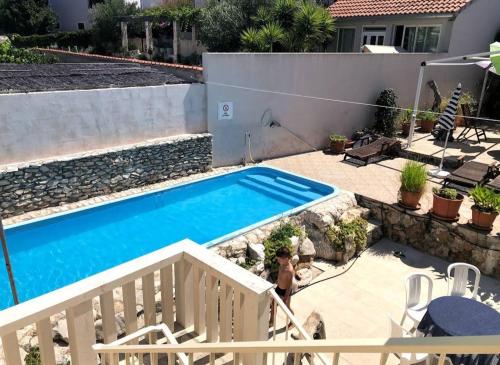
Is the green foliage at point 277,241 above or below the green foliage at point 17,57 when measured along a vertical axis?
below

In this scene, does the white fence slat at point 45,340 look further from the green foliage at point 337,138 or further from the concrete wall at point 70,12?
the concrete wall at point 70,12

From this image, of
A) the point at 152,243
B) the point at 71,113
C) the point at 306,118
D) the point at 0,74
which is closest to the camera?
the point at 152,243

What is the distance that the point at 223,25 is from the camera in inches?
755

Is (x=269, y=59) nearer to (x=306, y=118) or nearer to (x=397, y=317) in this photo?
(x=306, y=118)

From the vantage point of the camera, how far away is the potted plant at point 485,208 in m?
9.02

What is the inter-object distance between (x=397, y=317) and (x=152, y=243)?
5.56 meters

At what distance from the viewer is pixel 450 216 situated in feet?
32.2

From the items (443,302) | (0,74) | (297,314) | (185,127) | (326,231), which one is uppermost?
(0,74)

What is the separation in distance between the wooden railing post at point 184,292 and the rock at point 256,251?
422cm

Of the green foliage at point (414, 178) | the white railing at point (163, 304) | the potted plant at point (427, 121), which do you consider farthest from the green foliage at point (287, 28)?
the white railing at point (163, 304)

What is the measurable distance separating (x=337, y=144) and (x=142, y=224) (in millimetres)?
8272

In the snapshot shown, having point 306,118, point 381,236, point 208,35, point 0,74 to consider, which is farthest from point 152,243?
point 208,35

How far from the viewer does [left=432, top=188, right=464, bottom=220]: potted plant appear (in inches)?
380

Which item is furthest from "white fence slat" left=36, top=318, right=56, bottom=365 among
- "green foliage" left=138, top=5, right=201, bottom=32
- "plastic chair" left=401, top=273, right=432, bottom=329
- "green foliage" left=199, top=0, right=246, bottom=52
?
"green foliage" left=138, top=5, right=201, bottom=32
